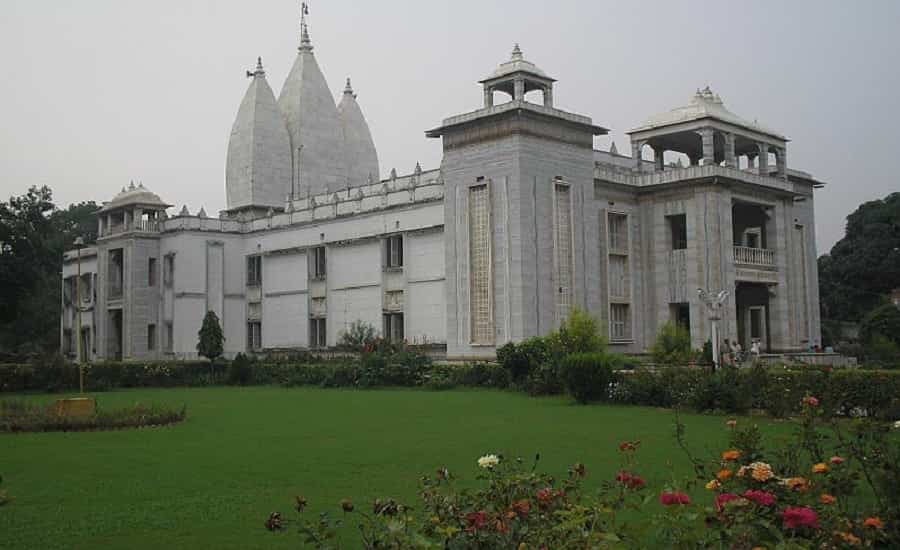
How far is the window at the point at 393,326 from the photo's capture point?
36188 mm

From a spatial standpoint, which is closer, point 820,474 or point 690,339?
point 820,474

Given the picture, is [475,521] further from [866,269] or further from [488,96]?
[866,269]

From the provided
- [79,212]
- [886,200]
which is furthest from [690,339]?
[79,212]

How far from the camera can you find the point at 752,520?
5070mm

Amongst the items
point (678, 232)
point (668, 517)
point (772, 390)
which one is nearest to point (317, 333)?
point (678, 232)

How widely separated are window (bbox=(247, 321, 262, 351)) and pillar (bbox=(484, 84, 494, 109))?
57.7 ft

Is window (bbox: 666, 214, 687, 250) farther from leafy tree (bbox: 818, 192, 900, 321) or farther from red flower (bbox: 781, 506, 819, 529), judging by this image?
red flower (bbox: 781, 506, 819, 529)

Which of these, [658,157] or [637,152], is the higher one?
[637,152]

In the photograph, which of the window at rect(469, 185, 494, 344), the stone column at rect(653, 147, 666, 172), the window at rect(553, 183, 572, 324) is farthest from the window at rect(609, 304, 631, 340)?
the stone column at rect(653, 147, 666, 172)

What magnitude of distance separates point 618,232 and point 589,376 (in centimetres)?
1457

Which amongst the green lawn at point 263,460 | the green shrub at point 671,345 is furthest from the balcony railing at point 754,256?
the green lawn at point 263,460

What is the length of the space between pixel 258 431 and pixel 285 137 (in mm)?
33633

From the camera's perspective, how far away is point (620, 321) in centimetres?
3378

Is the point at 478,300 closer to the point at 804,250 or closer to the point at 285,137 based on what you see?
the point at 804,250
